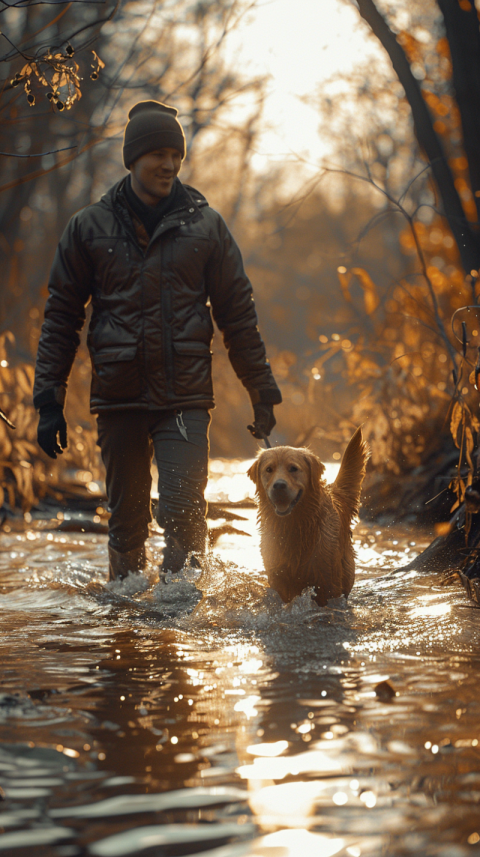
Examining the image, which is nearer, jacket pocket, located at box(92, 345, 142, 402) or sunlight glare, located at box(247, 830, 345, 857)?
sunlight glare, located at box(247, 830, 345, 857)

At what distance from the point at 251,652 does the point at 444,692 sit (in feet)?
2.76

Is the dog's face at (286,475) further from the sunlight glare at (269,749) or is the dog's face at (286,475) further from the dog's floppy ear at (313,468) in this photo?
the sunlight glare at (269,749)

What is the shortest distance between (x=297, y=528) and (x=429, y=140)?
345 centimetres

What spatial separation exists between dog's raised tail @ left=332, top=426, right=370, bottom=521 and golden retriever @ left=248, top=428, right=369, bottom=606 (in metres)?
A: 0.32

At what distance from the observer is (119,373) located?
13.9 feet

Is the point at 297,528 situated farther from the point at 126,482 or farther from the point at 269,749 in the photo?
the point at 269,749

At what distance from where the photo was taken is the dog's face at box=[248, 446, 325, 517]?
12.9 ft

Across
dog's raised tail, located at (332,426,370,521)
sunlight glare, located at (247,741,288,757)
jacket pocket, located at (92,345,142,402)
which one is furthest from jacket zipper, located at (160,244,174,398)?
sunlight glare, located at (247,741,288,757)

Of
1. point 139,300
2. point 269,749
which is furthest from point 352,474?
point 269,749

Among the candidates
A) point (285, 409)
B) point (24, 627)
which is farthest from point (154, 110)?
point (285, 409)

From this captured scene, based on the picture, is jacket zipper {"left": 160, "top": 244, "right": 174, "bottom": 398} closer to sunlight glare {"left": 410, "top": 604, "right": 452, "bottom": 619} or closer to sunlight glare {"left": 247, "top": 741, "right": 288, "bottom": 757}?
sunlight glare {"left": 410, "top": 604, "right": 452, "bottom": 619}

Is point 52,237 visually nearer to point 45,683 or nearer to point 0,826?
point 45,683

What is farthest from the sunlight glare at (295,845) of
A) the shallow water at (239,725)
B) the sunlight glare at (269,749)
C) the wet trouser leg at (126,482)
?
the wet trouser leg at (126,482)

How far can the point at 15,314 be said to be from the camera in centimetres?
852
